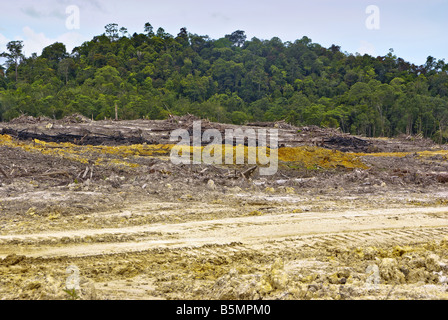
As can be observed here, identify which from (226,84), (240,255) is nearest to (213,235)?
(240,255)

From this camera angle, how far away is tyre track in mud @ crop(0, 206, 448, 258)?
579 cm

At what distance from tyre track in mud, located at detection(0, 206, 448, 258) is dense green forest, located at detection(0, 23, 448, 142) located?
99.5 feet

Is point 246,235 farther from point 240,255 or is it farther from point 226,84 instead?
point 226,84

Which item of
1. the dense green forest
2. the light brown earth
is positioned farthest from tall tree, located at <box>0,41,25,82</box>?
the light brown earth

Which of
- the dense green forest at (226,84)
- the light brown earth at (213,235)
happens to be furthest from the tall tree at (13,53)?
the light brown earth at (213,235)

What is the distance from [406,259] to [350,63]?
74692 millimetres

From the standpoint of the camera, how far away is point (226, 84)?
66938mm

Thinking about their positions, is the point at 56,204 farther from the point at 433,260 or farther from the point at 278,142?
the point at 278,142

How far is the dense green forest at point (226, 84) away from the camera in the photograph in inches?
1693

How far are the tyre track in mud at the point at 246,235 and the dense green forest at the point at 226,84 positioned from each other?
30342mm

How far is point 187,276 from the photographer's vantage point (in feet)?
15.3

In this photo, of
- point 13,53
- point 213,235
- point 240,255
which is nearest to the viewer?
point 240,255

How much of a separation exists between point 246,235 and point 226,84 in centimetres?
6198

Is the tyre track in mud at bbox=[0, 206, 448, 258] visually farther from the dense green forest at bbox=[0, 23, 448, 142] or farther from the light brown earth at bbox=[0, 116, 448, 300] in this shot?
the dense green forest at bbox=[0, 23, 448, 142]
